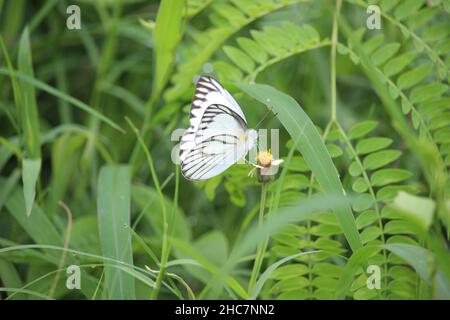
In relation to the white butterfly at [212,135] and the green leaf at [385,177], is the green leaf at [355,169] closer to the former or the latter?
the green leaf at [385,177]

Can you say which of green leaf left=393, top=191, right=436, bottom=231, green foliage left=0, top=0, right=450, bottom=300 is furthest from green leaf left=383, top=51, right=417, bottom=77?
green leaf left=393, top=191, right=436, bottom=231

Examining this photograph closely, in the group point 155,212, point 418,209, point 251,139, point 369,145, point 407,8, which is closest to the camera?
point 418,209

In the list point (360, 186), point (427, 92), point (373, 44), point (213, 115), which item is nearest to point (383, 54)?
point (373, 44)

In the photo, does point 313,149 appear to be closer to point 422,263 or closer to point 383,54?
point 422,263

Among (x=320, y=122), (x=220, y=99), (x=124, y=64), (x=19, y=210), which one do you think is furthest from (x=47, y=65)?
(x=220, y=99)

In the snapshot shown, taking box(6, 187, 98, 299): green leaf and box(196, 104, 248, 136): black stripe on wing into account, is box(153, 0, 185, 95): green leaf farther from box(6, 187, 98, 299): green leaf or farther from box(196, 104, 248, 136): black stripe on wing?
box(6, 187, 98, 299): green leaf

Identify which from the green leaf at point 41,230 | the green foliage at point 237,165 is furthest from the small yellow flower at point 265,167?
the green leaf at point 41,230
